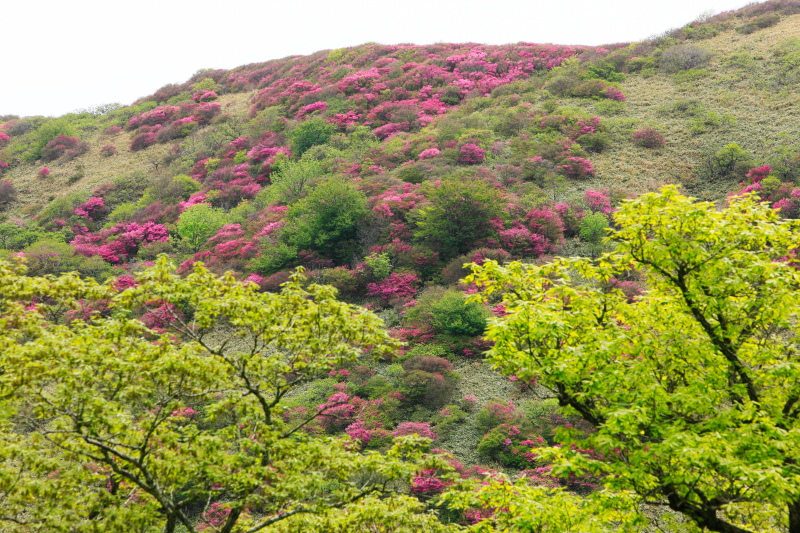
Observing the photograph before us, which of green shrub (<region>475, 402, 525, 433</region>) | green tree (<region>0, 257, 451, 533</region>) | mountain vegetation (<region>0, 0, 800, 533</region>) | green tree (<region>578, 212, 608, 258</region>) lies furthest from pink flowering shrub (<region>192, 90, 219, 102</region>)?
green tree (<region>0, 257, 451, 533</region>)

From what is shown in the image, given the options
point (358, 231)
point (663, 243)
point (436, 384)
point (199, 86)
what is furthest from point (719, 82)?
point (199, 86)

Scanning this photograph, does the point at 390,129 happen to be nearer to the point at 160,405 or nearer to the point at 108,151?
the point at 108,151

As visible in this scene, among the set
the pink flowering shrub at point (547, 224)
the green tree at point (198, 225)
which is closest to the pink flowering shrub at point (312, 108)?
the green tree at point (198, 225)

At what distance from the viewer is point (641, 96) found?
3938 centimetres

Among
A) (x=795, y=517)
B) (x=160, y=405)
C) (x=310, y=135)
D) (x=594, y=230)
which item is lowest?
(x=594, y=230)

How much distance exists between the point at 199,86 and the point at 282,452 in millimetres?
63995

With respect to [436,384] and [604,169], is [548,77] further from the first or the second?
[436,384]

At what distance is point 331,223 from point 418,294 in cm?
670

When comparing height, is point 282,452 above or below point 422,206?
above

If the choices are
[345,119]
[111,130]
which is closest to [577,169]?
[345,119]

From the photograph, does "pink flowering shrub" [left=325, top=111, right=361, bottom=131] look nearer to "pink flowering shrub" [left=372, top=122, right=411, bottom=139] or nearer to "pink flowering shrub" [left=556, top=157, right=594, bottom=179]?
"pink flowering shrub" [left=372, top=122, right=411, bottom=139]

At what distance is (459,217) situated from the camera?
24.9 metres

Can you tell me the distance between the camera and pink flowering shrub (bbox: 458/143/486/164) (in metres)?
32.1

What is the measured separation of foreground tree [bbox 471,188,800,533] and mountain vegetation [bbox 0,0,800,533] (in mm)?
52
